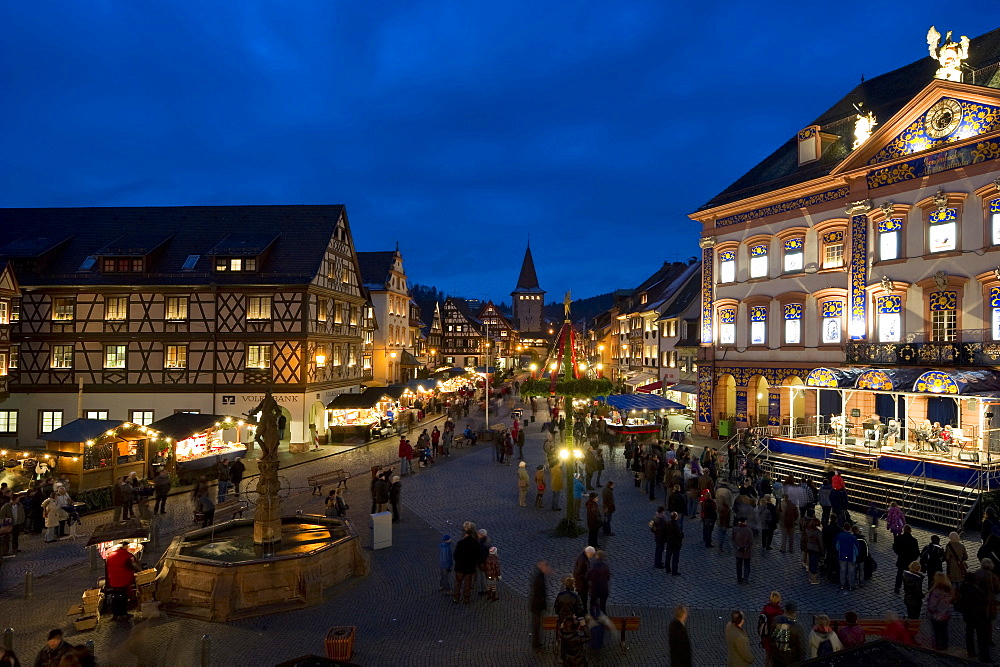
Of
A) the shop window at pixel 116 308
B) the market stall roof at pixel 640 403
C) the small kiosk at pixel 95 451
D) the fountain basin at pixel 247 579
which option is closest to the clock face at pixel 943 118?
the market stall roof at pixel 640 403

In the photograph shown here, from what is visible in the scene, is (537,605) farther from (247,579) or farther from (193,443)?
(193,443)

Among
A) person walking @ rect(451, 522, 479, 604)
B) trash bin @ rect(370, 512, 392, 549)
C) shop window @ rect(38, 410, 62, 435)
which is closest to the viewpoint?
person walking @ rect(451, 522, 479, 604)

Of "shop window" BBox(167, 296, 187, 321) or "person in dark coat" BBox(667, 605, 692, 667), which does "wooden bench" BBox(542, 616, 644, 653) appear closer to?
"person in dark coat" BBox(667, 605, 692, 667)

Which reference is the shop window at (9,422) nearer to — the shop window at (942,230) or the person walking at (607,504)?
the person walking at (607,504)

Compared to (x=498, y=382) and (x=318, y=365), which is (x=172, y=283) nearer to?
(x=318, y=365)

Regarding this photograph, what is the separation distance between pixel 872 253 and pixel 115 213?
4018cm

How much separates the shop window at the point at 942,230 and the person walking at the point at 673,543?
19.2 meters

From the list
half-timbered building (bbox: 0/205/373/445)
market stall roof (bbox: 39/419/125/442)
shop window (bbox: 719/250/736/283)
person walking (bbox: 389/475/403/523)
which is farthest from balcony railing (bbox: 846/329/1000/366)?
market stall roof (bbox: 39/419/125/442)

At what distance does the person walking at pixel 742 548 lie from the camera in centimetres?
1328

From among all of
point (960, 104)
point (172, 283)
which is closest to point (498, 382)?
point (172, 283)

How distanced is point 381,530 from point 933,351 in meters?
21.9

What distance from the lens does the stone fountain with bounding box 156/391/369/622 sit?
12.2 meters

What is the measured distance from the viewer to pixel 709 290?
34.9 meters

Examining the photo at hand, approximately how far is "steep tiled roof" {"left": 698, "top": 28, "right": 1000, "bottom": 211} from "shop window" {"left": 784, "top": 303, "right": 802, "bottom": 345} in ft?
19.1
